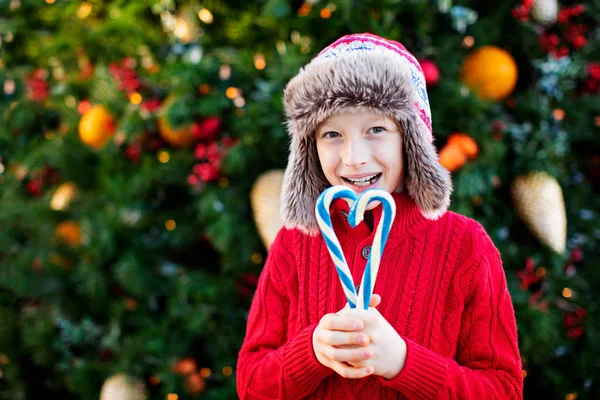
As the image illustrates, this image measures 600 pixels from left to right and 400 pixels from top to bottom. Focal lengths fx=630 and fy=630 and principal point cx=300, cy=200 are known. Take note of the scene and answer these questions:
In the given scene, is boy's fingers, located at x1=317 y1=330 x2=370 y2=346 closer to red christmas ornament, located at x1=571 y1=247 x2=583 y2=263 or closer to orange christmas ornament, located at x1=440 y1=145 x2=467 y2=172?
orange christmas ornament, located at x1=440 y1=145 x2=467 y2=172

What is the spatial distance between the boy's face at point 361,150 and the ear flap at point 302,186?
0.08 m

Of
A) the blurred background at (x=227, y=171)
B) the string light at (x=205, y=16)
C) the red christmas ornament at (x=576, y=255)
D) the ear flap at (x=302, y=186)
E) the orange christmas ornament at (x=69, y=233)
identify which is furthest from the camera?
the orange christmas ornament at (x=69, y=233)

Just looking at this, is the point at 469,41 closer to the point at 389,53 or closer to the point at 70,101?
the point at 389,53

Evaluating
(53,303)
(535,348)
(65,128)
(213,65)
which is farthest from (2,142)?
(535,348)

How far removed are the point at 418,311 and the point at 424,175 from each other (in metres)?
0.28

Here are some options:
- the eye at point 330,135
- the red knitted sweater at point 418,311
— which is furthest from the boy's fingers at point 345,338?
the eye at point 330,135

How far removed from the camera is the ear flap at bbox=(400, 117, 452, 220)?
126 cm

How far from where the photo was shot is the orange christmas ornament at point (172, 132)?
229 centimetres

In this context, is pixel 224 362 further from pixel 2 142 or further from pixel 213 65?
pixel 2 142

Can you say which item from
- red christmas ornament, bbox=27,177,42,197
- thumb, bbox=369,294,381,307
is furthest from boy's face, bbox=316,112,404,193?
red christmas ornament, bbox=27,177,42,197

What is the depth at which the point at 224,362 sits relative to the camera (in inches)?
92.9

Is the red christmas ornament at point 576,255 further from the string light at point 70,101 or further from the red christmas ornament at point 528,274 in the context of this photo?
the string light at point 70,101

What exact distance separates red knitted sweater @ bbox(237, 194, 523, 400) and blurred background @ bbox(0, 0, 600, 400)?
77cm

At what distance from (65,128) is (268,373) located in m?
2.01
